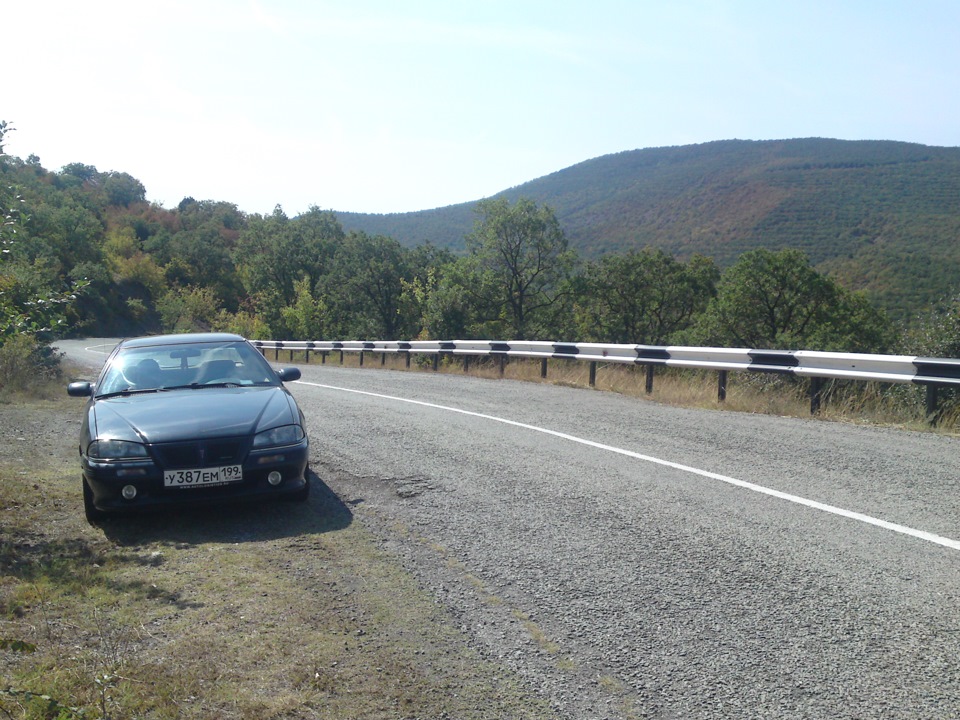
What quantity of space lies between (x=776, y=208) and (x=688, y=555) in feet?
409

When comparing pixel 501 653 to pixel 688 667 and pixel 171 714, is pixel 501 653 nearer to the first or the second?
pixel 688 667

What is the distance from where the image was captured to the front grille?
5906 millimetres

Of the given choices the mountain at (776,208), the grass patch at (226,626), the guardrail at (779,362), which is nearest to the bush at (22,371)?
the guardrail at (779,362)

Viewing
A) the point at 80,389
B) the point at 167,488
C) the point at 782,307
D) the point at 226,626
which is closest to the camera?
the point at 226,626

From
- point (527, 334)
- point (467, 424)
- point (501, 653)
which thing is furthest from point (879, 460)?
point (527, 334)

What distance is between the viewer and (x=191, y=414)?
6328 millimetres

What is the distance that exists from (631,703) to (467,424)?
7.34m

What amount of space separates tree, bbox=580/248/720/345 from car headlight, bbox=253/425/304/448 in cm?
5448

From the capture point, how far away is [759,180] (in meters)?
134

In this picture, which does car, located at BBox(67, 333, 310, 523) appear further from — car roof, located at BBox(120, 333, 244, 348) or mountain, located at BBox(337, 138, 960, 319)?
mountain, located at BBox(337, 138, 960, 319)

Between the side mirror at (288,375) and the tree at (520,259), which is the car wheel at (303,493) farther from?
the tree at (520,259)

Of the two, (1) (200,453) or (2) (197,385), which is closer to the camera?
(1) (200,453)

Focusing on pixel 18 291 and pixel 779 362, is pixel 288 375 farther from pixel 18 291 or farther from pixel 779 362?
pixel 779 362

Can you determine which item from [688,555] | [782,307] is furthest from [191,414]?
[782,307]
